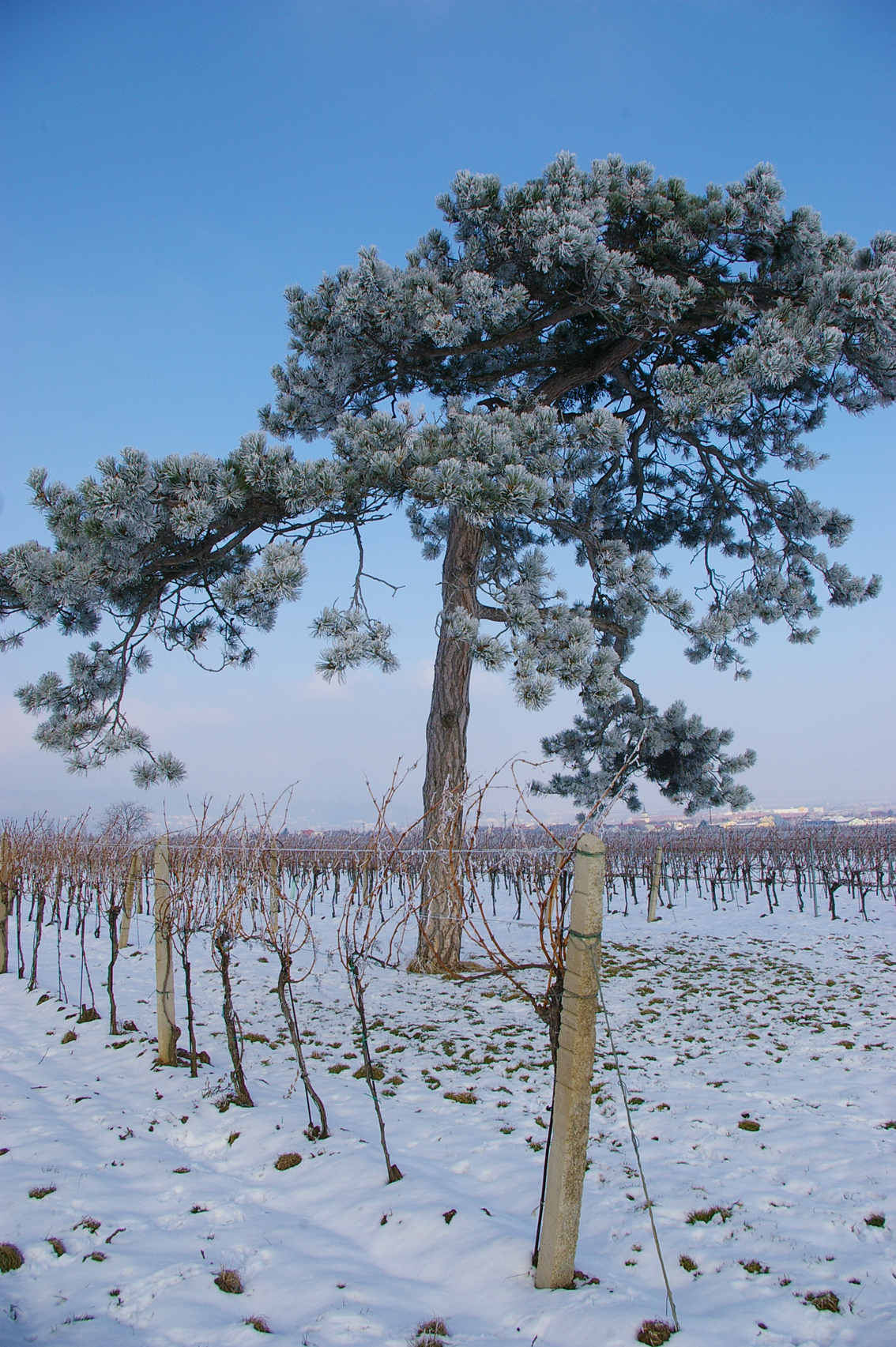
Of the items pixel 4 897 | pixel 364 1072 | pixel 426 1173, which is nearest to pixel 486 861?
pixel 4 897

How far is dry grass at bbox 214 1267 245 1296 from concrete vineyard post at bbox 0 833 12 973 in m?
6.33

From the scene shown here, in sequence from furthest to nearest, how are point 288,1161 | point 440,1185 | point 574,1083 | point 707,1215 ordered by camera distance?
1. point 288,1161
2. point 440,1185
3. point 707,1215
4. point 574,1083

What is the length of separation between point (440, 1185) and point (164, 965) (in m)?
2.64

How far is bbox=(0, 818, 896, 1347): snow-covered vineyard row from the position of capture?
7.13ft

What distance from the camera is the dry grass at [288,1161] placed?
127 inches

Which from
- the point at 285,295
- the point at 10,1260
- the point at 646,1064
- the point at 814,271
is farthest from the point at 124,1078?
the point at 814,271

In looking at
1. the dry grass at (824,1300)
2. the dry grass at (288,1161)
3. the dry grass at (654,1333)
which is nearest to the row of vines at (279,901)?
the dry grass at (288,1161)

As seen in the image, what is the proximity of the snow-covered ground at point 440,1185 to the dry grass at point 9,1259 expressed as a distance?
0.10 ft

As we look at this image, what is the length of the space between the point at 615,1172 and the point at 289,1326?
1.66m

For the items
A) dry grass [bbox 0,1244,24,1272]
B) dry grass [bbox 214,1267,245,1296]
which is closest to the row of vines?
dry grass [bbox 214,1267,245,1296]

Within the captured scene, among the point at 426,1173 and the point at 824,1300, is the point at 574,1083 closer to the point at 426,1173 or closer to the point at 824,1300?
the point at 824,1300

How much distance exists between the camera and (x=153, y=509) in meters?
5.25

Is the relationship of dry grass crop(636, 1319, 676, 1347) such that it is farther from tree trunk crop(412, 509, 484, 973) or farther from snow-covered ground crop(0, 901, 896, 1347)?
tree trunk crop(412, 509, 484, 973)

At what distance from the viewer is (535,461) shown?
6.05 m
